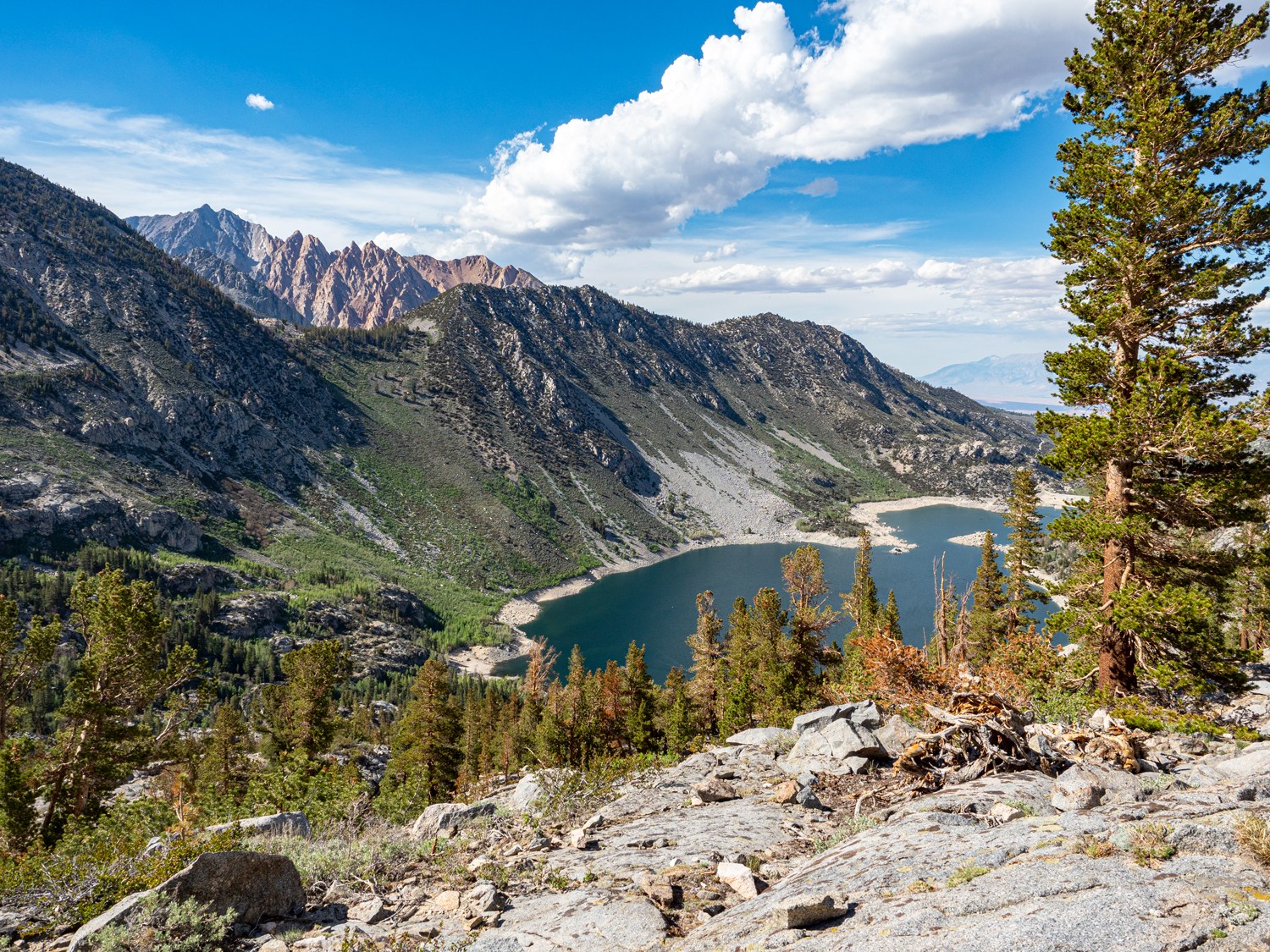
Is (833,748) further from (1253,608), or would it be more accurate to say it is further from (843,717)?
(1253,608)

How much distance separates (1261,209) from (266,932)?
2630 centimetres

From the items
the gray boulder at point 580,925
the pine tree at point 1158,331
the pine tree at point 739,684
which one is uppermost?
the pine tree at point 1158,331

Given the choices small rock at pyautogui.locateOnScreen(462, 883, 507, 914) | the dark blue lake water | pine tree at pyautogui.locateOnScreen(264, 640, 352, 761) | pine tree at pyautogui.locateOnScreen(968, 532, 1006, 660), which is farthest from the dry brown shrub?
the dark blue lake water

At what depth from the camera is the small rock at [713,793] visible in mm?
14969

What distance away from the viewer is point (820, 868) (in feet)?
30.3

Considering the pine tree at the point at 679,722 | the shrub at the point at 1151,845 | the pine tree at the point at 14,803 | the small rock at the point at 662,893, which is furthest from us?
the pine tree at the point at 679,722

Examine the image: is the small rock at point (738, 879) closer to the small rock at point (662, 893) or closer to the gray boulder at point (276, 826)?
the small rock at point (662, 893)

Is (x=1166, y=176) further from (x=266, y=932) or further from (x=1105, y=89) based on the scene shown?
(x=266, y=932)

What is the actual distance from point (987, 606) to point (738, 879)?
169ft

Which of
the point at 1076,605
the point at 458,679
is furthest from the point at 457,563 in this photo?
the point at 1076,605

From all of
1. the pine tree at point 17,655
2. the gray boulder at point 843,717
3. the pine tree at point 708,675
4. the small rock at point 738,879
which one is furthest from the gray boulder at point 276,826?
the pine tree at point 708,675

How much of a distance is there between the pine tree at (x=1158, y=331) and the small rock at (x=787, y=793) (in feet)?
33.2

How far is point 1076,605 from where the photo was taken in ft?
59.0

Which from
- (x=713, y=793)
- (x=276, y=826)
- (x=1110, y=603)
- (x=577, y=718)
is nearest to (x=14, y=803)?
(x=276, y=826)
